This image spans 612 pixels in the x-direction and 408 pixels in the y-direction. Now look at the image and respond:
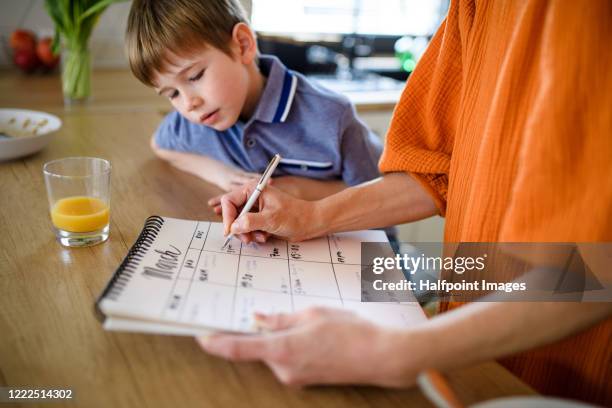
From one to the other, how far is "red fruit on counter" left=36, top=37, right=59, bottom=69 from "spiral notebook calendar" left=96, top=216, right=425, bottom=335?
1.33 metres

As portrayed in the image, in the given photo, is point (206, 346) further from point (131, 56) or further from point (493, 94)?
point (131, 56)

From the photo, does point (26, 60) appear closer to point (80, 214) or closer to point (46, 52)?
point (46, 52)

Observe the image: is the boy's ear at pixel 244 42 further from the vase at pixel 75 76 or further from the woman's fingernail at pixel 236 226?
the vase at pixel 75 76

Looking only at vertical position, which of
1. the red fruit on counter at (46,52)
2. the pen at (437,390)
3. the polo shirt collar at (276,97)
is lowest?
the pen at (437,390)

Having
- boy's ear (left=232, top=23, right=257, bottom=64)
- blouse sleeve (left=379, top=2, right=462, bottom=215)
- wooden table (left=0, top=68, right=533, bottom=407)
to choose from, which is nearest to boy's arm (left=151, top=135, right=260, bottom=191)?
wooden table (left=0, top=68, right=533, bottom=407)

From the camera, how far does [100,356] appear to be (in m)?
0.54

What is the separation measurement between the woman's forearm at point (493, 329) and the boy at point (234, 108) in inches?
23.6

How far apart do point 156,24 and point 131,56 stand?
0.30 feet

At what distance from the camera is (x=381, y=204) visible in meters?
0.83

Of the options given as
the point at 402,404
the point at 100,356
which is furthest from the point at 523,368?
the point at 100,356

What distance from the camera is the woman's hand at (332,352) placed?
0.48 metres

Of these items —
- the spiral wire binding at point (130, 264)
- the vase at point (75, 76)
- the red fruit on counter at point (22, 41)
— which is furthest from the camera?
the red fruit on counter at point (22, 41)

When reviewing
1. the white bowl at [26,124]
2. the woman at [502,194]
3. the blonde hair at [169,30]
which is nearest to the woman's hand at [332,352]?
the woman at [502,194]

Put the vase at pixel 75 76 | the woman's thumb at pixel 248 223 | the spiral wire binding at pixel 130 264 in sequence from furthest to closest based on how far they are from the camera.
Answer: the vase at pixel 75 76 < the woman's thumb at pixel 248 223 < the spiral wire binding at pixel 130 264
